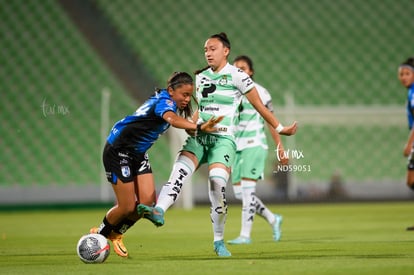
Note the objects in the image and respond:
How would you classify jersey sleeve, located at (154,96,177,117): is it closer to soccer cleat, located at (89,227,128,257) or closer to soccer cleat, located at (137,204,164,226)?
soccer cleat, located at (137,204,164,226)

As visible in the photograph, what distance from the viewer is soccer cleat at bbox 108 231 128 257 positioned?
724 centimetres

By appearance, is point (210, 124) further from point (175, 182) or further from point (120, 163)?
point (120, 163)

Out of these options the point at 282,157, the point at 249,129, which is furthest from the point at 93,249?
the point at 249,129

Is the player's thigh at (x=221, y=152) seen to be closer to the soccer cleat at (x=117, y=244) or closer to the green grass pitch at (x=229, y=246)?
the green grass pitch at (x=229, y=246)

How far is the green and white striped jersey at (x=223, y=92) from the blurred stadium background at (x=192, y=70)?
976 centimetres

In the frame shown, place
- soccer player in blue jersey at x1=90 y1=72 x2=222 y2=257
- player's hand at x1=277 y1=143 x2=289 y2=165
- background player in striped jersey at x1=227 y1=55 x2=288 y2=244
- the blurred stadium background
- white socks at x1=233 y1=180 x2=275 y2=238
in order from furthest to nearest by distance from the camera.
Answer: the blurred stadium background
background player in striped jersey at x1=227 y1=55 x2=288 y2=244
white socks at x1=233 y1=180 x2=275 y2=238
player's hand at x1=277 y1=143 x2=289 y2=165
soccer player in blue jersey at x1=90 y1=72 x2=222 y2=257

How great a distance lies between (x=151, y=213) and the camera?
645cm

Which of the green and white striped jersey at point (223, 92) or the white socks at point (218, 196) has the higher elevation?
the green and white striped jersey at point (223, 92)

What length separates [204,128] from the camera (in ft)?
21.9

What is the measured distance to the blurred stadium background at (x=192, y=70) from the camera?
704 inches

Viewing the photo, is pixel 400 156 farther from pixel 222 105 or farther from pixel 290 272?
pixel 290 272

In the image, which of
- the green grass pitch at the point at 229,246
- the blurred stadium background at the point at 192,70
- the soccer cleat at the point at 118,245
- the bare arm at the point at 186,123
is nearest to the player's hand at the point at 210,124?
the bare arm at the point at 186,123

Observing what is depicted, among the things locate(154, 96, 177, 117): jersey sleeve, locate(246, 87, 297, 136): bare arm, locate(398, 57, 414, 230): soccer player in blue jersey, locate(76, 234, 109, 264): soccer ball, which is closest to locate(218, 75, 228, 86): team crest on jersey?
locate(246, 87, 297, 136): bare arm

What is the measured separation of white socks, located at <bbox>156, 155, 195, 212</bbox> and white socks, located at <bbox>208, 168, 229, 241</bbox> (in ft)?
0.69
